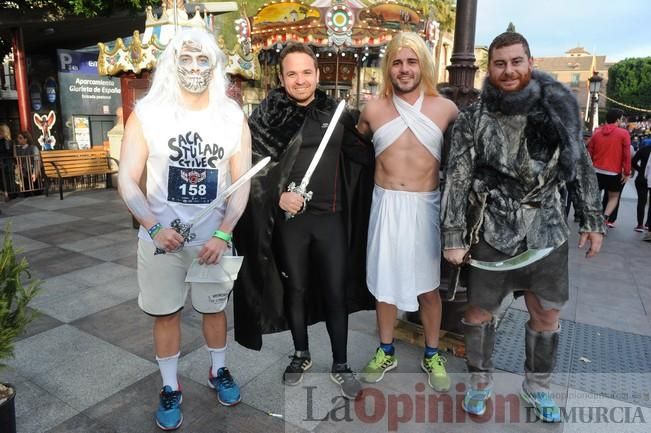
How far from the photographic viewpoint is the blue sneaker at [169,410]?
2416mm

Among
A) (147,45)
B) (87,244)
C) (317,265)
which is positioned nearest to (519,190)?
(317,265)

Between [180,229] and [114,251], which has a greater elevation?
[180,229]

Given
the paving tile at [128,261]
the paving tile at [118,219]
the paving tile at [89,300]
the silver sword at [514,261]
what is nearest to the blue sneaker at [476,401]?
the silver sword at [514,261]

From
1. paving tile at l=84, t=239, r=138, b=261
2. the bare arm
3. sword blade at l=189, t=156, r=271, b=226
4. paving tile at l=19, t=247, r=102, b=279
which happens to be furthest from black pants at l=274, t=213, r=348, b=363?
paving tile at l=84, t=239, r=138, b=261

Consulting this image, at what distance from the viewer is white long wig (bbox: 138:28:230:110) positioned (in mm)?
2295

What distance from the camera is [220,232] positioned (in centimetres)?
235

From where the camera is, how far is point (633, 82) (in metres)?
67.7

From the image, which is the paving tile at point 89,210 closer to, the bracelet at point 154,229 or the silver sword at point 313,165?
the bracelet at point 154,229

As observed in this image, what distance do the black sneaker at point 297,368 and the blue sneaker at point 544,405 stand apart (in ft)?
4.40

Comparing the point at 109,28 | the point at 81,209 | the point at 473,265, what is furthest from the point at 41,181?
the point at 473,265

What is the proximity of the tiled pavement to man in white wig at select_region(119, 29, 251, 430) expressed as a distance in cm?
43

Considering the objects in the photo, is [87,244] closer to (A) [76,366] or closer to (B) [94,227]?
(B) [94,227]

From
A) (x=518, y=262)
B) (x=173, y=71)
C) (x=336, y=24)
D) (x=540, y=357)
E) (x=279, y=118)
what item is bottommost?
(x=540, y=357)

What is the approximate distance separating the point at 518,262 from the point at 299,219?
1238 mm
